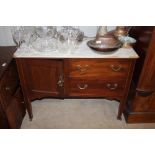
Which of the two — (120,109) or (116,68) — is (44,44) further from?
(120,109)

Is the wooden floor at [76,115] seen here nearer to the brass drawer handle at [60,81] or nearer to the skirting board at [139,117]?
the skirting board at [139,117]

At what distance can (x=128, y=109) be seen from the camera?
1.74m

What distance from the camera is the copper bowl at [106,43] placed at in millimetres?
1407

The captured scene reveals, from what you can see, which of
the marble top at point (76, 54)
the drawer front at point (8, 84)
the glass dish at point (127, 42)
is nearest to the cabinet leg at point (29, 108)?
the drawer front at point (8, 84)

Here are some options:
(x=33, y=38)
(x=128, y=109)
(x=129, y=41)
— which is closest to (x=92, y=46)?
(x=129, y=41)

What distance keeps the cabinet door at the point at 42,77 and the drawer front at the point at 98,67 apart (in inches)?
4.7

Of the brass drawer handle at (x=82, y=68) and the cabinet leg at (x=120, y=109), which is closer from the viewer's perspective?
the brass drawer handle at (x=82, y=68)

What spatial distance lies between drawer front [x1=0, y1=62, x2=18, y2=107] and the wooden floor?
0.45 meters

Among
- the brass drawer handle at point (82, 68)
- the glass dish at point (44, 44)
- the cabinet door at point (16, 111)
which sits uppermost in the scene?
the glass dish at point (44, 44)

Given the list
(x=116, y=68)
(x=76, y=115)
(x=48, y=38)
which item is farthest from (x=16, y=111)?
(x=116, y=68)
